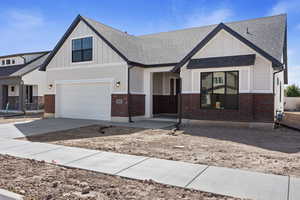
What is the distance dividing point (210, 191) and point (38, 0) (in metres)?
12.4

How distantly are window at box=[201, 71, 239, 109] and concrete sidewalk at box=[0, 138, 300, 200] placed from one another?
25.2 ft

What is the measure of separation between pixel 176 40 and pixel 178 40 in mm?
176

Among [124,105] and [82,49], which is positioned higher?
[82,49]

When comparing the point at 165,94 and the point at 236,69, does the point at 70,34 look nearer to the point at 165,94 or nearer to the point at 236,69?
the point at 165,94

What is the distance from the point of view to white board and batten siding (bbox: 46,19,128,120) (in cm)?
1522

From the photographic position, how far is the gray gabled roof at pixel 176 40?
41.6ft

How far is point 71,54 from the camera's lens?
1686 cm

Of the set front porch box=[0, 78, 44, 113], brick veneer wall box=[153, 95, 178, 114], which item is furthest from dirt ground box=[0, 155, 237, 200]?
front porch box=[0, 78, 44, 113]

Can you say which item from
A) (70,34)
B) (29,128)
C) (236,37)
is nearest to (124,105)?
(29,128)

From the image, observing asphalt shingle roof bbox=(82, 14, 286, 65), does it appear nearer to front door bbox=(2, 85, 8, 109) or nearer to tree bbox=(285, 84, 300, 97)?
front door bbox=(2, 85, 8, 109)

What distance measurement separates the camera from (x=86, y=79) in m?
16.3

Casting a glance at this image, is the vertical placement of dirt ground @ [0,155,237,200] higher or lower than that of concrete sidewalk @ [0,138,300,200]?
lower

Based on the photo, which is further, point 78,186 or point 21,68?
point 21,68

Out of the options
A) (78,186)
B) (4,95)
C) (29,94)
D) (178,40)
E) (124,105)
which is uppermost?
(178,40)
